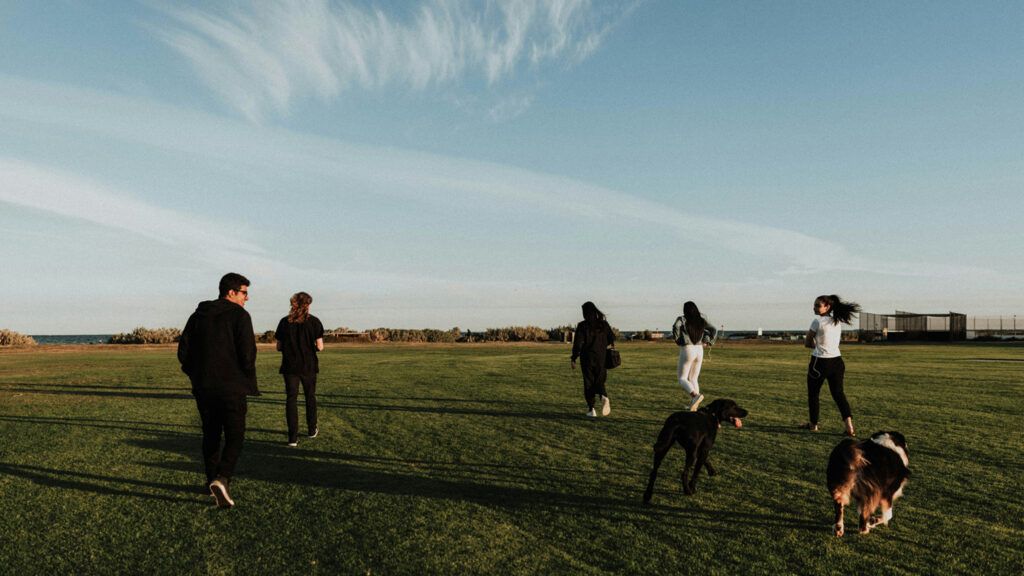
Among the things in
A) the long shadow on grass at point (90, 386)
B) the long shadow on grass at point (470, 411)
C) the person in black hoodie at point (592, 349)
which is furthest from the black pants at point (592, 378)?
the long shadow on grass at point (90, 386)

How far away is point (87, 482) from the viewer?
657 cm

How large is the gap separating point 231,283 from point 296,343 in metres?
2.78

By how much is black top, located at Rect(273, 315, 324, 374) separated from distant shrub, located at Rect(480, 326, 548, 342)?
50875 mm

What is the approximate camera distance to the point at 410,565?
14.1 ft

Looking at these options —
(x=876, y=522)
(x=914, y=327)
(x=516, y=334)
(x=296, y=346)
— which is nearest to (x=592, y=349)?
(x=296, y=346)

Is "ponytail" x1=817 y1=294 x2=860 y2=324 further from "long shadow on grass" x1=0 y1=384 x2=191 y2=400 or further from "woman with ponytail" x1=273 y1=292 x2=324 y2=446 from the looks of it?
"long shadow on grass" x1=0 y1=384 x2=191 y2=400

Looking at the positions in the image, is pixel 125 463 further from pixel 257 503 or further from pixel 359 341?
pixel 359 341

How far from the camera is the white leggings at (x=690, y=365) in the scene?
11.0 m

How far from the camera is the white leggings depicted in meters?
11.0

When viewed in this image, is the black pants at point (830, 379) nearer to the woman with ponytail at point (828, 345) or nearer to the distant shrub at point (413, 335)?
the woman with ponytail at point (828, 345)

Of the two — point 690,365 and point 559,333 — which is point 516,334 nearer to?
point 559,333

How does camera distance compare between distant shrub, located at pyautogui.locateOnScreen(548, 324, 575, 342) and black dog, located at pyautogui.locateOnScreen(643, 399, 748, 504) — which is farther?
distant shrub, located at pyautogui.locateOnScreen(548, 324, 575, 342)

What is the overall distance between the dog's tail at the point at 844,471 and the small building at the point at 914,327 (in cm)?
6272

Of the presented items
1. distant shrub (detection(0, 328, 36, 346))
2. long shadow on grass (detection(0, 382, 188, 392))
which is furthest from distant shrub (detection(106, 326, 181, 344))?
long shadow on grass (detection(0, 382, 188, 392))
